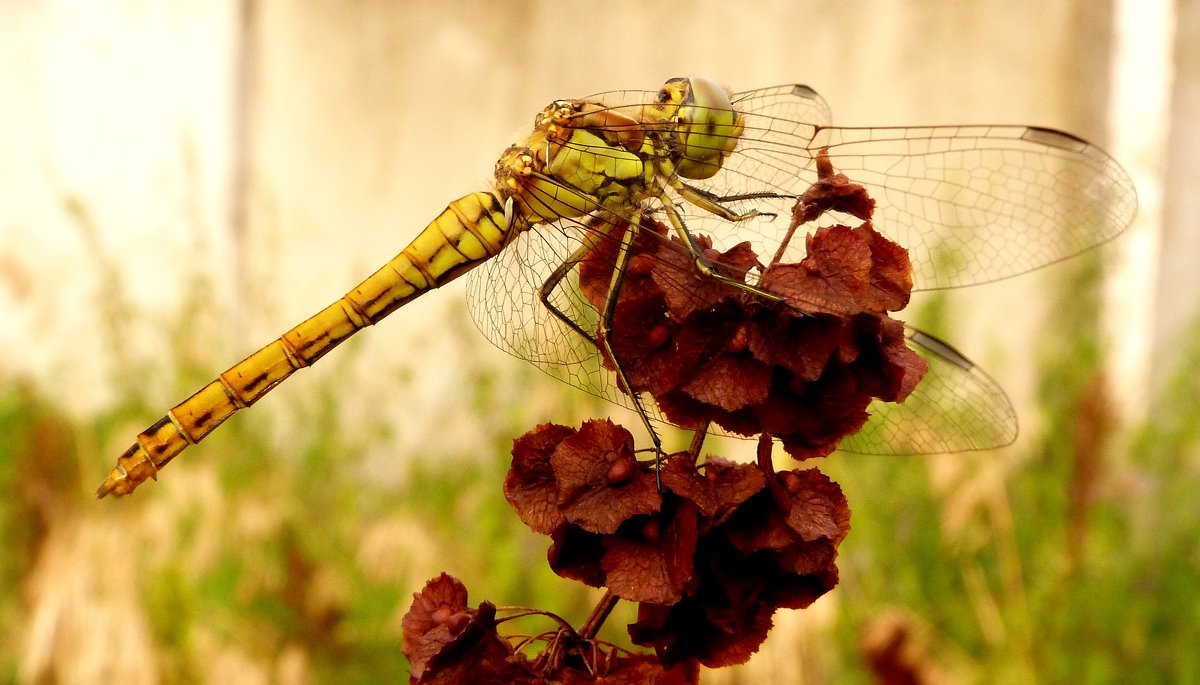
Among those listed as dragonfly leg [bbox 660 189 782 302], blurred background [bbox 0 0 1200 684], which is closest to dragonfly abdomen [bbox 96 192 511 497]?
dragonfly leg [bbox 660 189 782 302]

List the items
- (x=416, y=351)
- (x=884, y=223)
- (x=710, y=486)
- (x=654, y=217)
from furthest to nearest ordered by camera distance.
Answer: (x=416, y=351) → (x=884, y=223) → (x=654, y=217) → (x=710, y=486)

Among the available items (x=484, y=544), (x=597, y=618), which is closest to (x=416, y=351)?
(x=484, y=544)

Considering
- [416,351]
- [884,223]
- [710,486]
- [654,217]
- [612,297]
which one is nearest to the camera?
[710,486]

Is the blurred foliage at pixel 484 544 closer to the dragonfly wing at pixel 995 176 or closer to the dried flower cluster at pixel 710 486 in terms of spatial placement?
the dragonfly wing at pixel 995 176

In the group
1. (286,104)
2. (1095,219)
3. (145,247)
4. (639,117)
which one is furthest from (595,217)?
(286,104)

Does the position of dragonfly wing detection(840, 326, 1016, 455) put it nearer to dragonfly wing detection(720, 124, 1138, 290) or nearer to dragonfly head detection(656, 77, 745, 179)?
dragonfly wing detection(720, 124, 1138, 290)

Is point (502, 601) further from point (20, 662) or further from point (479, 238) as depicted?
point (479, 238)

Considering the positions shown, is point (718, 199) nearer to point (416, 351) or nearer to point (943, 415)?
point (943, 415)
